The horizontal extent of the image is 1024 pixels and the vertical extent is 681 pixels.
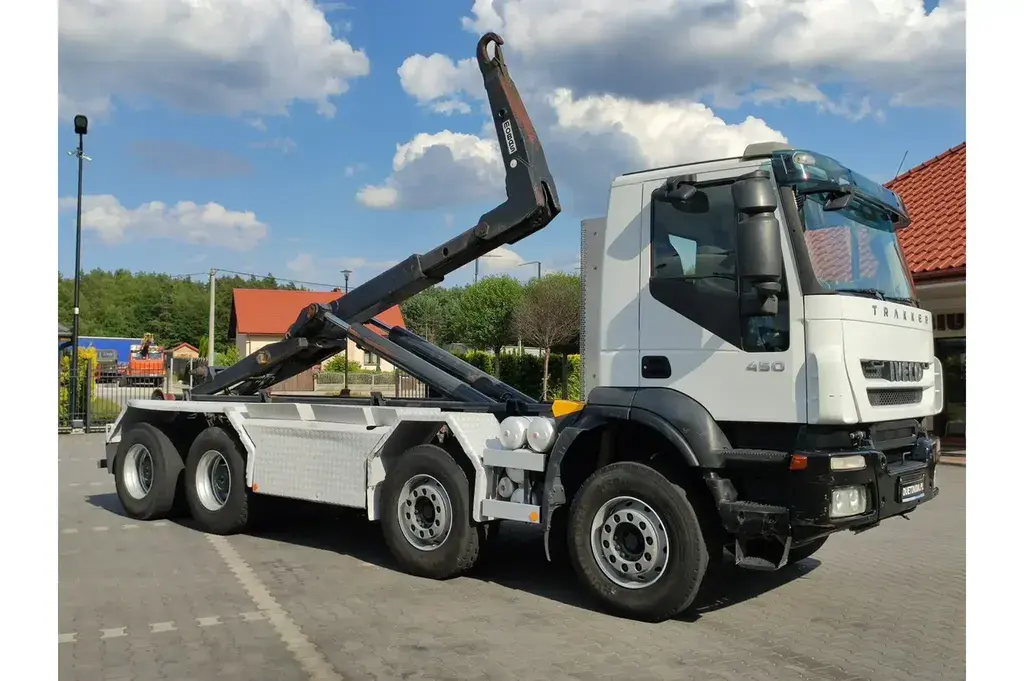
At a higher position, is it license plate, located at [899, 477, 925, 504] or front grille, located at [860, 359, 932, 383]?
front grille, located at [860, 359, 932, 383]

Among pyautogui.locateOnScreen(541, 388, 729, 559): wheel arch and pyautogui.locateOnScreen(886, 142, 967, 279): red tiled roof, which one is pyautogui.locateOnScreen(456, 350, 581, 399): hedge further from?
pyautogui.locateOnScreen(541, 388, 729, 559): wheel arch

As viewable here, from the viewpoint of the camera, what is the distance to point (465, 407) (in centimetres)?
802

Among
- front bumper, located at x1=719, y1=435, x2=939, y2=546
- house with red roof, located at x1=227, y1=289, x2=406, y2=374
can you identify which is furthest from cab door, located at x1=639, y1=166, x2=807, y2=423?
house with red roof, located at x1=227, y1=289, x2=406, y2=374

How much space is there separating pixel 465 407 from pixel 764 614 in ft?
10.0

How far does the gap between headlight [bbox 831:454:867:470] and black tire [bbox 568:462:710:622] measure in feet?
3.11

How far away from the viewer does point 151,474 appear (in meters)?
10.5

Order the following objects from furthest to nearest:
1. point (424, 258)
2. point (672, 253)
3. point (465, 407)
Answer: point (424, 258)
point (465, 407)
point (672, 253)

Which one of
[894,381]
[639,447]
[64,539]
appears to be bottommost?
[64,539]

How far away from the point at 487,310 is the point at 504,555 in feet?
156

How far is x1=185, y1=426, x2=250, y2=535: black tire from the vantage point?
926cm

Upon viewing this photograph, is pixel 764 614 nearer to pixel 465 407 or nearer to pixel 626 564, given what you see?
pixel 626 564

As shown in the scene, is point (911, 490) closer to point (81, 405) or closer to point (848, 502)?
point (848, 502)

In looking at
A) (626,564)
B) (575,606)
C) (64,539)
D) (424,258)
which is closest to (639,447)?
(626,564)

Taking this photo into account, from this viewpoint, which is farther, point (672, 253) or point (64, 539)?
point (64, 539)
